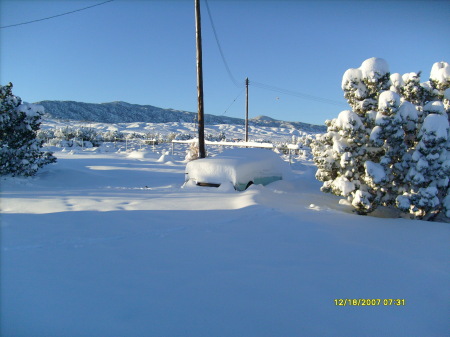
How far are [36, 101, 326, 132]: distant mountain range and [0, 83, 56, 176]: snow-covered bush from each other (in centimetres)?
7453

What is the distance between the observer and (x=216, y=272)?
10.5 feet

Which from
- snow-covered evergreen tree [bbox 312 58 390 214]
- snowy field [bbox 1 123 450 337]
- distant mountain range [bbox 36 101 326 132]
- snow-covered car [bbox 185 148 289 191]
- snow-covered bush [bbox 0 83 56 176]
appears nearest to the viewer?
snowy field [bbox 1 123 450 337]

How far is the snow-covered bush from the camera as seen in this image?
34.3 feet

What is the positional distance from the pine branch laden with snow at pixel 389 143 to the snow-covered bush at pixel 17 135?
32.9ft

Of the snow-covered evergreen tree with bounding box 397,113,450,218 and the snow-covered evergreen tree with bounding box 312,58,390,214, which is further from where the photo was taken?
the snow-covered evergreen tree with bounding box 312,58,390,214

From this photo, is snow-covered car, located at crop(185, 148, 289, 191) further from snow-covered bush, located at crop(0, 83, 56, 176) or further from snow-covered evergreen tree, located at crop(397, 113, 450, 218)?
snow-covered bush, located at crop(0, 83, 56, 176)

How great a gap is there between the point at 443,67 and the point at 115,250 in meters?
7.80

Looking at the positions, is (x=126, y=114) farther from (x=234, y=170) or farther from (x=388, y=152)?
(x=388, y=152)

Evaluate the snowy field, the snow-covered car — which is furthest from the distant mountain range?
the snowy field

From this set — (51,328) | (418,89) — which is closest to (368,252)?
(51,328)

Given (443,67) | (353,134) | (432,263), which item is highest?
(443,67)

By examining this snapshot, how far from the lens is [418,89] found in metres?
6.64

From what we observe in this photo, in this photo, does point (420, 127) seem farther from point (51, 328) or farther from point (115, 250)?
point (51, 328)
